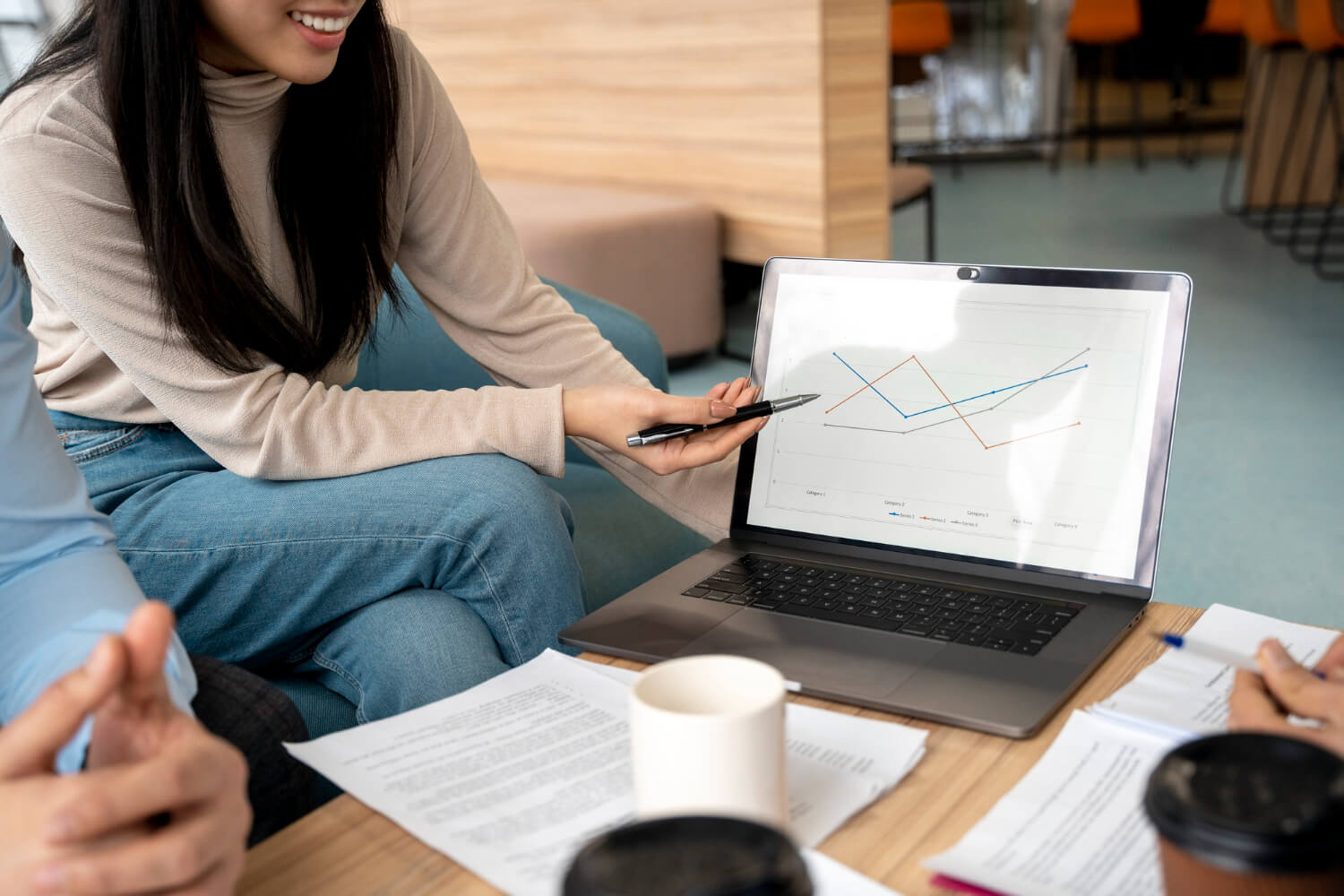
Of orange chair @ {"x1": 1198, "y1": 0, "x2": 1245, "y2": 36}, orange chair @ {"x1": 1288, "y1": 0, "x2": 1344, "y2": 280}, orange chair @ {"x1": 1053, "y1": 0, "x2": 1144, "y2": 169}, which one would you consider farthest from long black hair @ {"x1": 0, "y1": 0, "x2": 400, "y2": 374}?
orange chair @ {"x1": 1198, "y1": 0, "x2": 1245, "y2": 36}

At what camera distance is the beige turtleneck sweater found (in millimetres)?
970

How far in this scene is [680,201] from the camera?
315 cm

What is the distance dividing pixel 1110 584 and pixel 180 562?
0.72 metres

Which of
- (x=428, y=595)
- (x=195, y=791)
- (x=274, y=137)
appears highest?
(x=274, y=137)

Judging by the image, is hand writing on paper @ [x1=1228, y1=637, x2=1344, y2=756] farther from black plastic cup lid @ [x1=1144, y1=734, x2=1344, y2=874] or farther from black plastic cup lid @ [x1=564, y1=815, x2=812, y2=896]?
black plastic cup lid @ [x1=564, y1=815, x2=812, y2=896]

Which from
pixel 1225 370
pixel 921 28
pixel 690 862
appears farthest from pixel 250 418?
pixel 921 28

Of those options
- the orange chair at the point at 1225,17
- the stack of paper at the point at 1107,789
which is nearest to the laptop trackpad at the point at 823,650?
the stack of paper at the point at 1107,789

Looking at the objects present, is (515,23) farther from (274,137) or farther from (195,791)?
(195,791)

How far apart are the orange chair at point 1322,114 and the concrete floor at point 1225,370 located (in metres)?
0.09

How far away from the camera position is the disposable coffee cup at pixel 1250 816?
413mm

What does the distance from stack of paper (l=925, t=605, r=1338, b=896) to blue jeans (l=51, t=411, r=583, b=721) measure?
1.52 feet

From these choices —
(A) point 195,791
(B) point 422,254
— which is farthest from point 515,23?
(A) point 195,791

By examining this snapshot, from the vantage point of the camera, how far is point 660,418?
99 centimetres

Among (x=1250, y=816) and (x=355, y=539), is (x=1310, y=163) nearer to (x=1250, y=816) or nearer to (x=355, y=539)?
(x=355, y=539)
